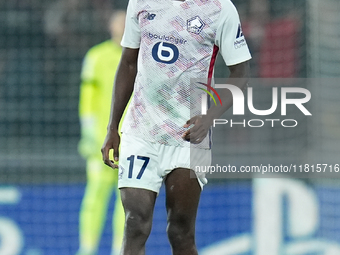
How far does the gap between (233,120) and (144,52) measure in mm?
4044

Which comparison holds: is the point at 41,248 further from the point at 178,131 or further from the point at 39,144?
the point at 178,131

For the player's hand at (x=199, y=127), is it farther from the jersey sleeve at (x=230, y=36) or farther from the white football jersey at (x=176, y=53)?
the jersey sleeve at (x=230, y=36)

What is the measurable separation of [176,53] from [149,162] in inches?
23.1

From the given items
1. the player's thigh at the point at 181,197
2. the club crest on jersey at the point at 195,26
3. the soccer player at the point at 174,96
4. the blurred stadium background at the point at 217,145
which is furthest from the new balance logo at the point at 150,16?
the blurred stadium background at the point at 217,145

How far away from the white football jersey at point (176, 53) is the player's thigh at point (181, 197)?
0.56ft

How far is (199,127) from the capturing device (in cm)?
358

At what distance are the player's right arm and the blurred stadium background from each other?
296cm

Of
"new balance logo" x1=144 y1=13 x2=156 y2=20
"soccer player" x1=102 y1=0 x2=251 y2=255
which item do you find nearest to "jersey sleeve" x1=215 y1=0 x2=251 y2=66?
"soccer player" x1=102 y1=0 x2=251 y2=255

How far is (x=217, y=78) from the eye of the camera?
7.45m

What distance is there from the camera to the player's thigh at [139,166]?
366 cm

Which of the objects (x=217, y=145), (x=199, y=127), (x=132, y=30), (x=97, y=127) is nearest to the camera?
(x=199, y=127)

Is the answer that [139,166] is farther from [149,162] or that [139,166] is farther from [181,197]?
[181,197]

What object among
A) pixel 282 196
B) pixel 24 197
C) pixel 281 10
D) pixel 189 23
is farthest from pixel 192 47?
pixel 281 10

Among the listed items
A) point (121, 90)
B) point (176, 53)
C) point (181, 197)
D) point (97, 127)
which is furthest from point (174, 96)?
point (97, 127)
